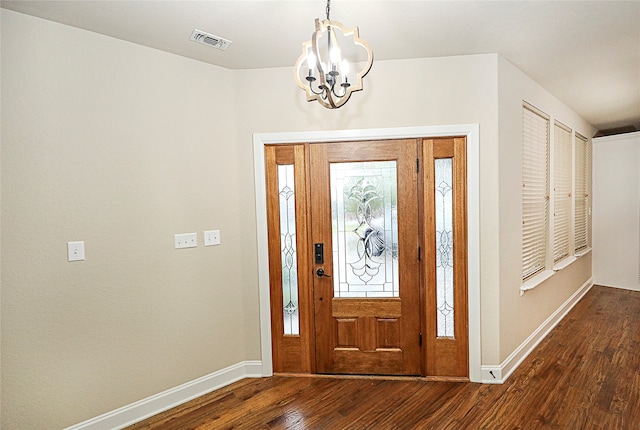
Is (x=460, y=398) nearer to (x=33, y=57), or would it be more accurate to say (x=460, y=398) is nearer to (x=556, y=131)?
(x=556, y=131)

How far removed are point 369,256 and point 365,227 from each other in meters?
0.25

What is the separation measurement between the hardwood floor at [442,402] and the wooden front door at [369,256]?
0.21 m

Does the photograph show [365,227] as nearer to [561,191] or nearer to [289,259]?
[289,259]

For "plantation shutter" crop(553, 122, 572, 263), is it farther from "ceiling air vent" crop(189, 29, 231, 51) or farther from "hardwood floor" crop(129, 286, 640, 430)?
"ceiling air vent" crop(189, 29, 231, 51)

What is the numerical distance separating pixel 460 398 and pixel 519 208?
169cm

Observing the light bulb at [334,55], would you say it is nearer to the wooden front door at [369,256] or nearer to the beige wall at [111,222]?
the wooden front door at [369,256]

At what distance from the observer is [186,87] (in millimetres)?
2570

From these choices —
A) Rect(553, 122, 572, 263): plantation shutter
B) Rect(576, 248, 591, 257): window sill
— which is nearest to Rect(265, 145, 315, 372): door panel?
Rect(553, 122, 572, 263): plantation shutter

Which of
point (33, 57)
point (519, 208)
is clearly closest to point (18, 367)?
point (33, 57)

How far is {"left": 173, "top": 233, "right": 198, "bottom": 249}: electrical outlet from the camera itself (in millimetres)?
2535

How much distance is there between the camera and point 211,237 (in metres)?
2.70

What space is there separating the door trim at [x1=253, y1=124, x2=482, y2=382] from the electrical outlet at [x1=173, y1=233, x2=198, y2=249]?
1.68ft

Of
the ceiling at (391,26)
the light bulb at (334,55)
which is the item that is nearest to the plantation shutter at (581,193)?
the ceiling at (391,26)

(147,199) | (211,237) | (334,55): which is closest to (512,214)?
(334,55)
